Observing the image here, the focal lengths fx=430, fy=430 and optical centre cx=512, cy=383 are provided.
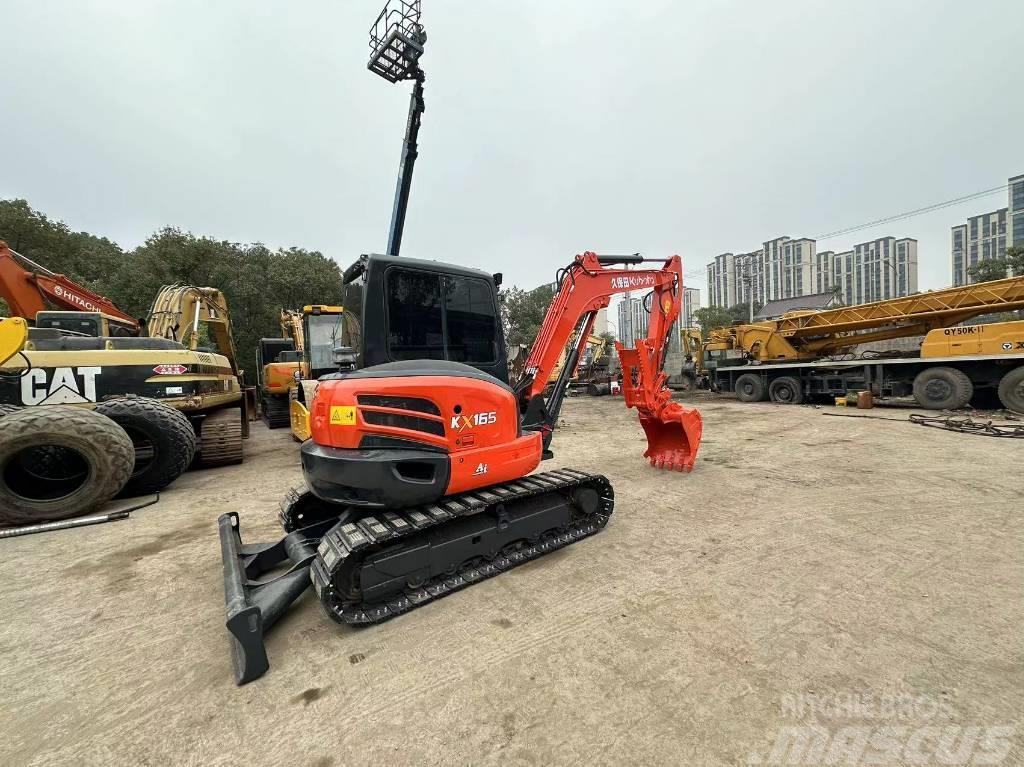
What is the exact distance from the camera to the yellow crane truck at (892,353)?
9.84 metres

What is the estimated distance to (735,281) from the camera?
39.8 m

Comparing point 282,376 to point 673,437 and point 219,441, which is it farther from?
point 673,437

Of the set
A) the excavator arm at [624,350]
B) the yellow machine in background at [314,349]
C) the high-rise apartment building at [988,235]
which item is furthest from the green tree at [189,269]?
the high-rise apartment building at [988,235]

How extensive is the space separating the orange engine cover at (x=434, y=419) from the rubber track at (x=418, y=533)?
0.18 m

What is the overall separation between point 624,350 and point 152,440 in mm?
5747

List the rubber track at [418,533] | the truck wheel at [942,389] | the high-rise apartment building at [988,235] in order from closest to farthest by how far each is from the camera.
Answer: the rubber track at [418,533], the truck wheel at [942,389], the high-rise apartment building at [988,235]

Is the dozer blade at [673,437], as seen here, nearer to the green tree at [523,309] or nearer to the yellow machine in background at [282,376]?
the yellow machine in background at [282,376]

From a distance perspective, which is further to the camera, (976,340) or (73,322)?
(976,340)

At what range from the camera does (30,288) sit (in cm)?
716

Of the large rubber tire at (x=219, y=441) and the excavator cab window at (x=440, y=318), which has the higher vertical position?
the excavator cab window at (x=440, y=318)

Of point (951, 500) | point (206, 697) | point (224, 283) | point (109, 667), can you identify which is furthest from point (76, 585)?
point (224, 283)

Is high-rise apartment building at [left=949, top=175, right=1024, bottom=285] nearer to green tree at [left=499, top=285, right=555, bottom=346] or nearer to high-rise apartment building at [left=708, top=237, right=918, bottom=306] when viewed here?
high-rise apartment building at [left=708, top=237, right=918, bottom=306]

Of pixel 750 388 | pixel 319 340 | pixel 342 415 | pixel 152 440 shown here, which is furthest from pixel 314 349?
pixel 750 388

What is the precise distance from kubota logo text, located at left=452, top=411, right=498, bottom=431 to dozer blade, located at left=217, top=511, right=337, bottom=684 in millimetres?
1236
